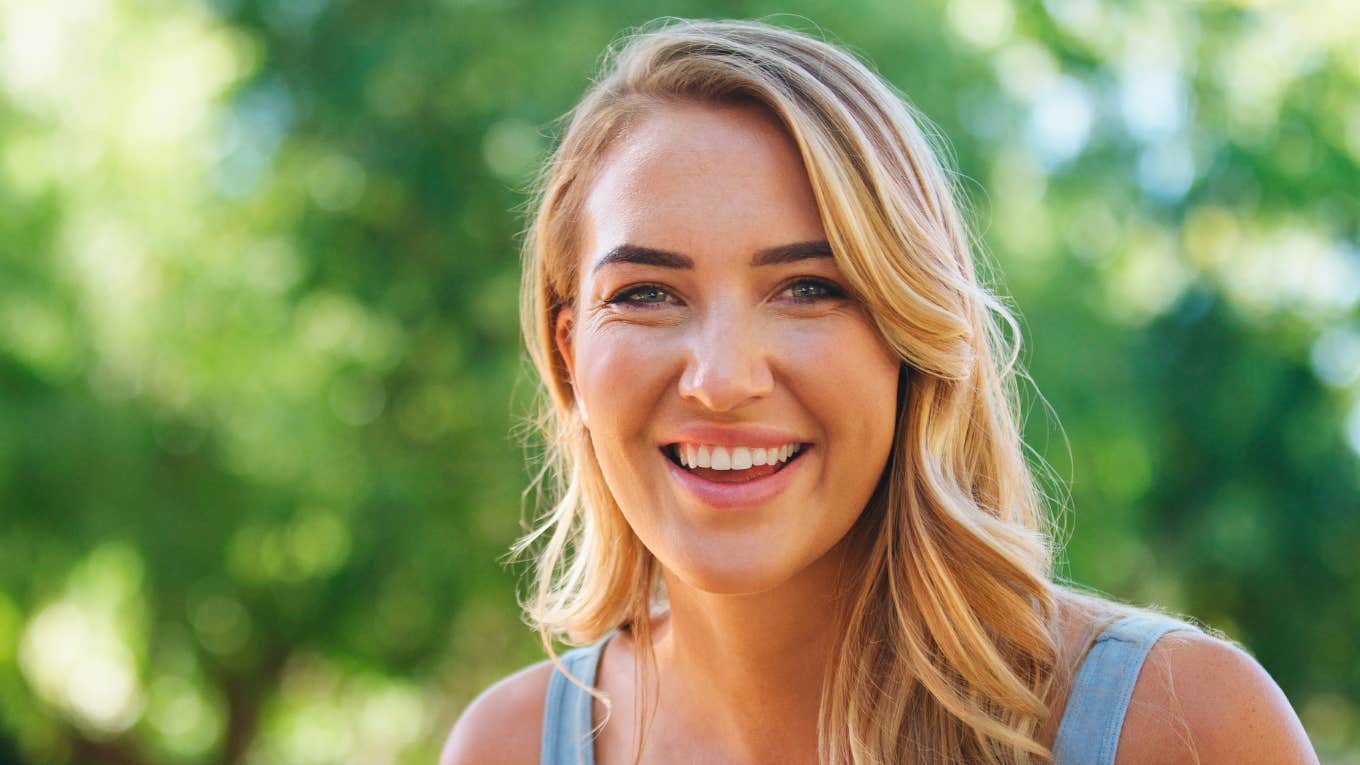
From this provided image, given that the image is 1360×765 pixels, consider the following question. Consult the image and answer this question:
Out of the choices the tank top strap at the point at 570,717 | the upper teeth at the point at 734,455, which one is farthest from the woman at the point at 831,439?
the tank top strap at the point at 570,717

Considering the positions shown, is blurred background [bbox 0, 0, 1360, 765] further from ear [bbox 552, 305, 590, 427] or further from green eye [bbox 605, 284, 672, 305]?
green eye [bbox 605, 284, 672, 305]

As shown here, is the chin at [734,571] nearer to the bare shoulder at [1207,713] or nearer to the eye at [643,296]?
the eye at [643,296]

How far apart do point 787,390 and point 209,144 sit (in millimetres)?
9125

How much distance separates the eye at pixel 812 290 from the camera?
2096 mm

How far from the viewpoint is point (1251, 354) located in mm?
12109

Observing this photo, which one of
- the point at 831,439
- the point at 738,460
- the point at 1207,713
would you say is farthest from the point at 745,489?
the point at 1207,713

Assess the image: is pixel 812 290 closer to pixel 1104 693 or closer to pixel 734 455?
pixel 734 455

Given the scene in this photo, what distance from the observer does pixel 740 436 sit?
→ 2078mm

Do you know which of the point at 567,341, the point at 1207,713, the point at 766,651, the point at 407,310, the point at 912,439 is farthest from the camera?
the point at 407,310

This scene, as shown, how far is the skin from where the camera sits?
2025mm

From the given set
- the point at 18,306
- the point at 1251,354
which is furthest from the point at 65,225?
the point at 1251,354

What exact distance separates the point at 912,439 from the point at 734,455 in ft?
0.99

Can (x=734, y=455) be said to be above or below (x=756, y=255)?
below

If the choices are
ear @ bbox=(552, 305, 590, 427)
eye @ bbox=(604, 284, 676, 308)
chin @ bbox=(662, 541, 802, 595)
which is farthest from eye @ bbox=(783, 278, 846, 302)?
ear @ bbox=(552, 305, 590, 427)
